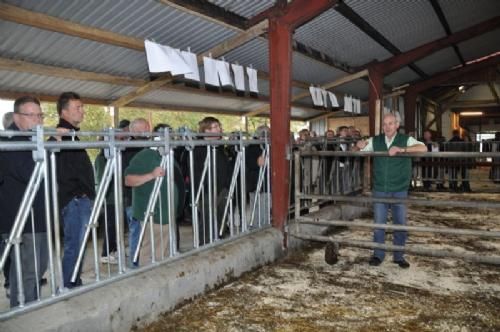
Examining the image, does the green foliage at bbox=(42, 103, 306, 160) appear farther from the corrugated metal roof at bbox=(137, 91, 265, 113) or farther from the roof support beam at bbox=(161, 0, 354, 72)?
the roof support beam at bbox=(161, 0, 354, 72)

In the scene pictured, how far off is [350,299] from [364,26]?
19.4 ft

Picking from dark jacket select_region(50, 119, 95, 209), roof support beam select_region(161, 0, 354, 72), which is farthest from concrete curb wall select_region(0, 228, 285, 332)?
roof support beam select_region(161, 0, 354, 72)

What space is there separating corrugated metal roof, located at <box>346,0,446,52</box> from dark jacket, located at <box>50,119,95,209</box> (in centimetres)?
523

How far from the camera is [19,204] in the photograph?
281 centimetres

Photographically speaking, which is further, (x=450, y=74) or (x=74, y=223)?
(x=450, y=74)

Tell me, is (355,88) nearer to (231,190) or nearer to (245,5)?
(245,5)

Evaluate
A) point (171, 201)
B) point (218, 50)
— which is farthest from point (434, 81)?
point (171, 201)

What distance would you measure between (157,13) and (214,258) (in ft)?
11.3

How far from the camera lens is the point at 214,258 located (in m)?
4.01

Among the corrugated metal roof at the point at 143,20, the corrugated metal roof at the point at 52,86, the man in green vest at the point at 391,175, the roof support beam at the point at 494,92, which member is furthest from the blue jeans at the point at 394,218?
the roof support beam at the point at 494,92

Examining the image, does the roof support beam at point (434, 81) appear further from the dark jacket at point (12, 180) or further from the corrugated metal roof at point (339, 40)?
the dark jacket at point (12, 180)

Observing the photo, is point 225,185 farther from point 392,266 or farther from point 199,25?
point 199,25

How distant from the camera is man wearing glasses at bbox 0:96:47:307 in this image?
275cm

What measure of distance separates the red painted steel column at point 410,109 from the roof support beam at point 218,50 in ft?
32.2
